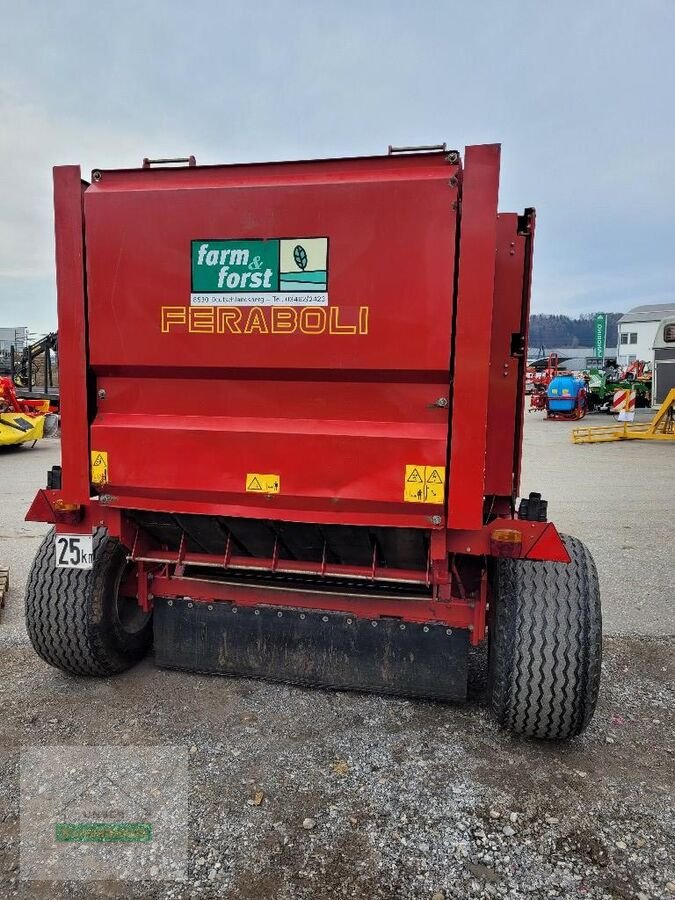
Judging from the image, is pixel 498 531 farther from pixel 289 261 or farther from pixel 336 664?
pixel 289 261

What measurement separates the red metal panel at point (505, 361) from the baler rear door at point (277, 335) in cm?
59

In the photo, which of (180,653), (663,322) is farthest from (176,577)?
(663,322)

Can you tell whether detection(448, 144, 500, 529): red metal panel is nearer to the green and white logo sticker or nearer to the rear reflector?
the rear reflector

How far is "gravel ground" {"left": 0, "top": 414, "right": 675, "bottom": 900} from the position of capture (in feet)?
7.11

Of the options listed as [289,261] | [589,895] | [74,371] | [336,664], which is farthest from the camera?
[336,664]

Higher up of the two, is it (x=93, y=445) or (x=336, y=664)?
(x=93, y=445)

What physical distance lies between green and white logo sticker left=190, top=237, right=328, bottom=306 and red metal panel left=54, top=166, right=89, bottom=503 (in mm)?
542

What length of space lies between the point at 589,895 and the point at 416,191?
2.61 metres

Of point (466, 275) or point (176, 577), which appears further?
point (176, 577)

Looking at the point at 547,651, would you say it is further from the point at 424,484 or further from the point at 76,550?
the point at 76,550

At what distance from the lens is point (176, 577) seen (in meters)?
3.31

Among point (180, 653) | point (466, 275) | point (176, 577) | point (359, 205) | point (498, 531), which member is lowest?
point (180, 653)

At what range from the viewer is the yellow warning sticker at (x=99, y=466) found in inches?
114

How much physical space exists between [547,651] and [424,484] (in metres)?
0.96
